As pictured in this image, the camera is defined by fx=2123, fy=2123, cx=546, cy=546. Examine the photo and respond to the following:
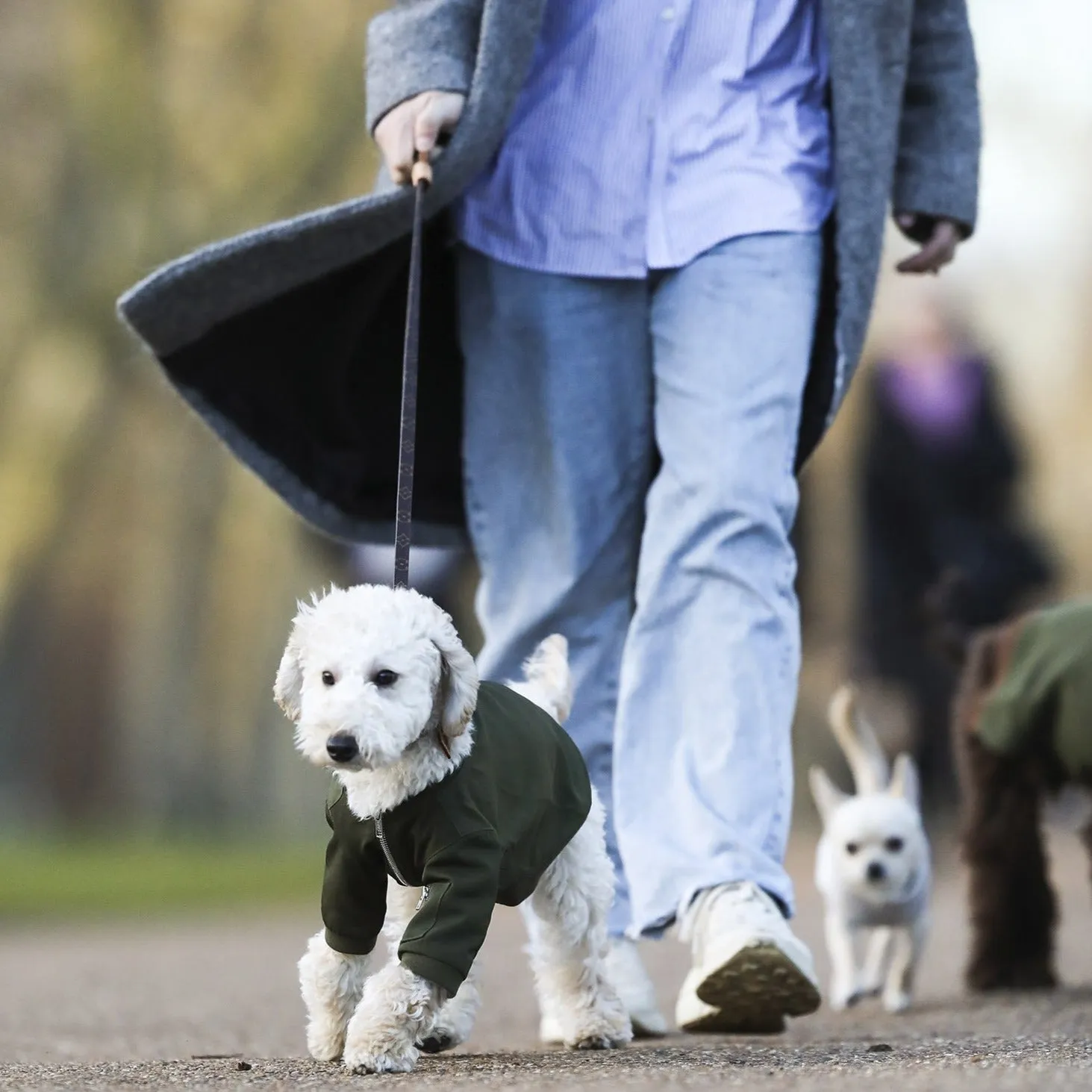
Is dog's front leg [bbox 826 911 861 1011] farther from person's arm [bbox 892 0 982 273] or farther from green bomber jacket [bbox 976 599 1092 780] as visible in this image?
person's arm [bbox 892 0 982 273]

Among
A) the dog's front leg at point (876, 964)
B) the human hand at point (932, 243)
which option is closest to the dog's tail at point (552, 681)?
the human hand at point (932, 243)

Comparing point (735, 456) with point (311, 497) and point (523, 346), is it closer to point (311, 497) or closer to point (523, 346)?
point (523, 346)

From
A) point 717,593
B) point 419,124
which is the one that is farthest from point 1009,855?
point 419,124

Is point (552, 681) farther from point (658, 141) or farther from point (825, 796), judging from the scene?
point (825, 796)

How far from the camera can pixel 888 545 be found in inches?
436

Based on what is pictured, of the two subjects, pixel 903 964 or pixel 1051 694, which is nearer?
pixel 1051 694

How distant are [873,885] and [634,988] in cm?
202

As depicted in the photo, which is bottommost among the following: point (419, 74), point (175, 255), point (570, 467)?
point (570, 467)

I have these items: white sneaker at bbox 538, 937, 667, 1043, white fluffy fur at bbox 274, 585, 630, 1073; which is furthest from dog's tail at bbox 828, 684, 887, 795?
white fluffy fur at bbox 274, 585, 630, 1073

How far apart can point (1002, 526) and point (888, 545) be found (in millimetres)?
612

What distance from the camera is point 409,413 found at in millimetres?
3551

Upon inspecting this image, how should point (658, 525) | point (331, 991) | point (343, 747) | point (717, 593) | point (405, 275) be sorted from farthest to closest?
point (405, 275) → point (658, 525) → point (717, 593) → point (331, 991) → point (343, 747)

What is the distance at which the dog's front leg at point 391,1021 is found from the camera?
10.3ft

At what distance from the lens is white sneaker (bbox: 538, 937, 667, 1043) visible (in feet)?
13.3
